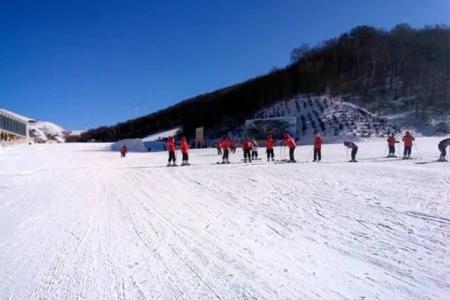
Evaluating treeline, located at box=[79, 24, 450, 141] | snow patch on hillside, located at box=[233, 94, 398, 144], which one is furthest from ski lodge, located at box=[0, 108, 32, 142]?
snow patch on hillside, located at box=[233, 94, 398, 144]

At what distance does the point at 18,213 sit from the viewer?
32.4ft

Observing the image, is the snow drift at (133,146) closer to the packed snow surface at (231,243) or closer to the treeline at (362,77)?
the treeline at (362,77)

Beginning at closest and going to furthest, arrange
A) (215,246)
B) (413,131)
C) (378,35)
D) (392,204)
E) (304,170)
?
(215,246) < (392,204) < (304,170) < (413,131) < (378,35)

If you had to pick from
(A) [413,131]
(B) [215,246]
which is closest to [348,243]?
(B) [215,246]

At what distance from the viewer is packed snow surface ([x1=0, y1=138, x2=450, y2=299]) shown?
5.12m

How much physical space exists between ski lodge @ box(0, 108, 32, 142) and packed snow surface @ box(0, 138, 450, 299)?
212 feet

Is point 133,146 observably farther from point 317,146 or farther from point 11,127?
point 317,146

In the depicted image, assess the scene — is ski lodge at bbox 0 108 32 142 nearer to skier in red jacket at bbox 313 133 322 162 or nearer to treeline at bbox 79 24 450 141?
treeline at bbox 79 24 450 141

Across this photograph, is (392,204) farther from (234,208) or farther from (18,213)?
(18,213)

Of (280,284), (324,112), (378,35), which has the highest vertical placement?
(378,35)

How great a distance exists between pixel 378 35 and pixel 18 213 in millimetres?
109440

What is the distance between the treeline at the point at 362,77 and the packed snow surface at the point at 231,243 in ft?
246

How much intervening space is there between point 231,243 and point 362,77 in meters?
95.4

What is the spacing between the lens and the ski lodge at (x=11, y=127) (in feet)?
240
